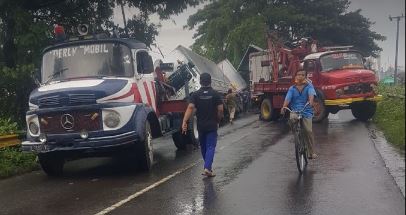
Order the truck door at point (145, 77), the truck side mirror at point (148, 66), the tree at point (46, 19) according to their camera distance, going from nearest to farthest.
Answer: the truck door at point (145, 77)
the truck side mirror at point (148, 66)
the tree at point (46, 19)

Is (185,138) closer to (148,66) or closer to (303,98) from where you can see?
(148,66)

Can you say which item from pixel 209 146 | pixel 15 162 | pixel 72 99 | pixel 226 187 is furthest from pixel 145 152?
pixel 15 162

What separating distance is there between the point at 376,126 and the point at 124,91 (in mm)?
9353

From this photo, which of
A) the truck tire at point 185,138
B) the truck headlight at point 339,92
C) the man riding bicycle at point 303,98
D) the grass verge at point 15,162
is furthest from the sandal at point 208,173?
the truck headlight at point 339,92

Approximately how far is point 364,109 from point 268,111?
13.7 feet

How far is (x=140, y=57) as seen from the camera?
378 inches

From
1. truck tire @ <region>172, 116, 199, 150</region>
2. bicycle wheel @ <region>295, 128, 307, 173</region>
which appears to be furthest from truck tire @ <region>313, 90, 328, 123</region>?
bicycle wheel @ <region>295, 128, 307, 173</region>

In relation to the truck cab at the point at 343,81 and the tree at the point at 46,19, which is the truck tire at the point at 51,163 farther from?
the truck cab at the point at 343,81

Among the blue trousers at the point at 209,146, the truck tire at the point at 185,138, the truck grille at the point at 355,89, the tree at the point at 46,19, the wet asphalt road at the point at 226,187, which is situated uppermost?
the tree at the point at 46,19

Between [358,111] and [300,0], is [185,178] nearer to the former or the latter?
[300,0]

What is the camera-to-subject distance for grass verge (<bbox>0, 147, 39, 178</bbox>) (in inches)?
366

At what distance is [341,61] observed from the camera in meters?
16.9

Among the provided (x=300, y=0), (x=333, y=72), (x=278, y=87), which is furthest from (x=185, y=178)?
(x=278, y=87)

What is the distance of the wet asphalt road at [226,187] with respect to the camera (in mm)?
5824
